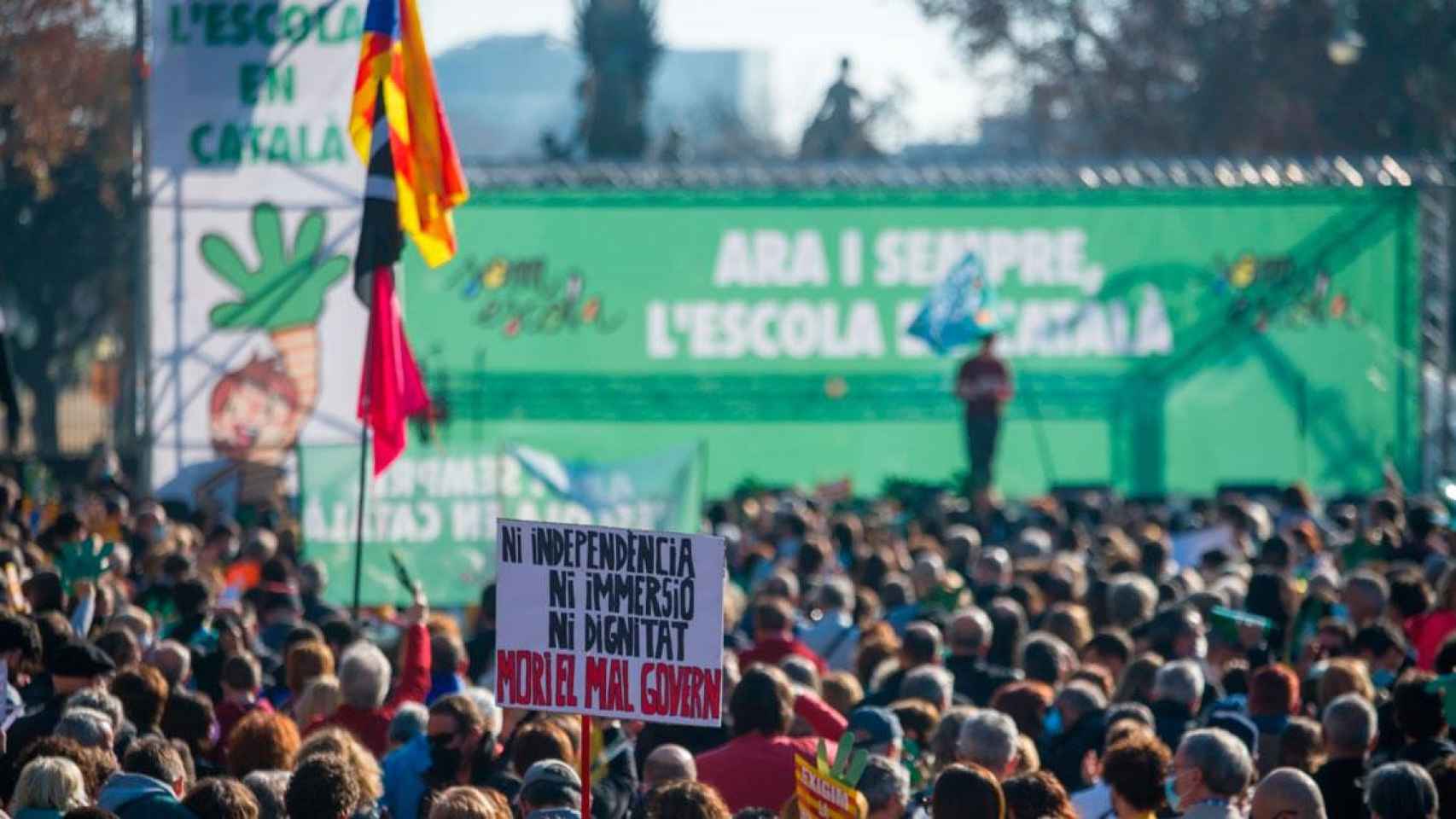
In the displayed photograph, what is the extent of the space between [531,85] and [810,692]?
6231 inches

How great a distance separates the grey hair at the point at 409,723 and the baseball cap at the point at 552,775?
109cm

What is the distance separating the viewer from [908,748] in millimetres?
8648

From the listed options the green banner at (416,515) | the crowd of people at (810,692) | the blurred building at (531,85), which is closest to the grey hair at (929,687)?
the crowd of people at (810,692)

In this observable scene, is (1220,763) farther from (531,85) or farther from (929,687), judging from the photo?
(531,85)

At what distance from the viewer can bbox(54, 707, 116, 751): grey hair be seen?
24.7 feet

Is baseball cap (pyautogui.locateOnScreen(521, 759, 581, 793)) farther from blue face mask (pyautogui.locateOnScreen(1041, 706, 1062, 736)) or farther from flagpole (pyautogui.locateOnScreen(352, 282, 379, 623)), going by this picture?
flagpole (pyautogui.locateOnScreen(352, 282, 379, 623))

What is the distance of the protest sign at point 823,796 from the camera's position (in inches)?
242

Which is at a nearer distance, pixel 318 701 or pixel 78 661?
pixel 78 661

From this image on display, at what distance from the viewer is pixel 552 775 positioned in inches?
279

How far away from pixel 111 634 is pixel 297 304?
7.92m

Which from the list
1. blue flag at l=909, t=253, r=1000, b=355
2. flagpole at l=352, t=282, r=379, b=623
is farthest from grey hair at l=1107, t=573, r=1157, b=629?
blue flag at l=909, t=253, r=1000, b=355

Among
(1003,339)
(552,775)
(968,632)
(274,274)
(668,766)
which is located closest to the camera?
(552,775)

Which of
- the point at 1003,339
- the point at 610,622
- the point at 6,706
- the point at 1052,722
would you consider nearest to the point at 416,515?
the point at 1052,722

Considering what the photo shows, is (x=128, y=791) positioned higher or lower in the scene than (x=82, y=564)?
lower
